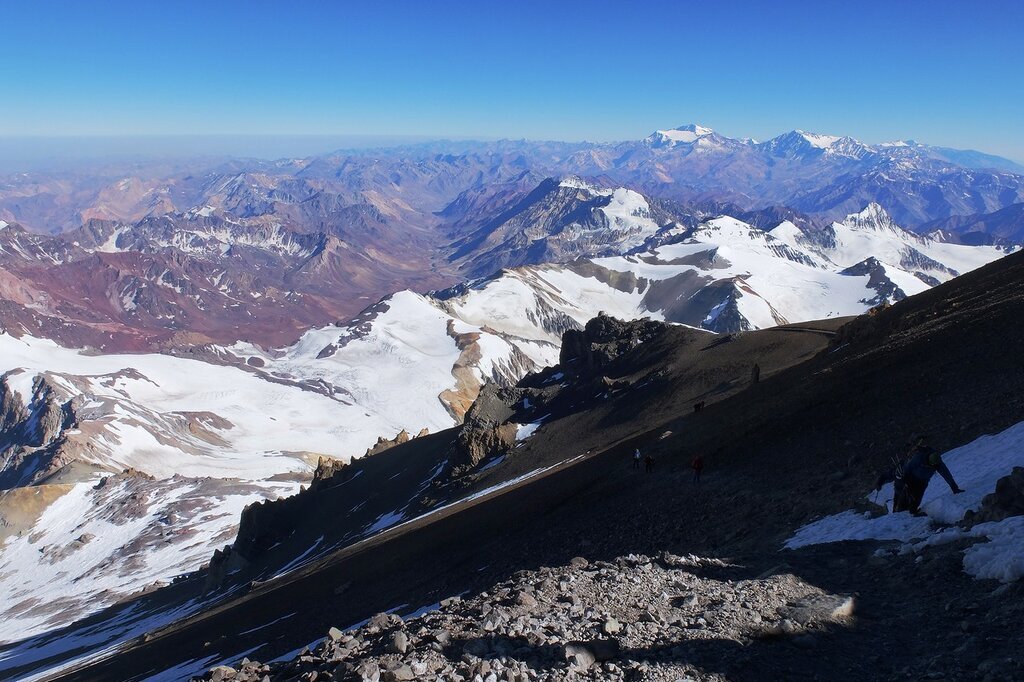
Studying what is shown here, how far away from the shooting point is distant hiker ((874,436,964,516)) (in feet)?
44.0

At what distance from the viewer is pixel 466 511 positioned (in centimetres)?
3984

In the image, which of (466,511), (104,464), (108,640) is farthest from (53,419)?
(466,511)

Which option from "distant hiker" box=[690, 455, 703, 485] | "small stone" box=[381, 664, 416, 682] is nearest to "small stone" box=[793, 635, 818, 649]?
"small stone" box=[381, 664, 416, 682]

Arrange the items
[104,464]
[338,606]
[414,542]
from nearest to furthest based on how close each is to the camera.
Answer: [338,606] → [414,542] → [104,464]

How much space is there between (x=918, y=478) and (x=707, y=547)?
5.64 m

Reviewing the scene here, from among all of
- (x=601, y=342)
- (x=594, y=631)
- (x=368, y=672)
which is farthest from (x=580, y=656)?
(x=601, y=342)

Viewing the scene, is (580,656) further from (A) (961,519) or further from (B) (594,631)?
(A) (961,519)

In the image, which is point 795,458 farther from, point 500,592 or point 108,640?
point 108,640

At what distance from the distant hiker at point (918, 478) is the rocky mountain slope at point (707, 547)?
135 cm

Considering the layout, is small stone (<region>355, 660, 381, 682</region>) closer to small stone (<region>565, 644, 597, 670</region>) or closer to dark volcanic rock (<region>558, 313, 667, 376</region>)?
small stone (<region>565, 644, 597, 670</region>)

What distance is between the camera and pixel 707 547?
56.6 feet

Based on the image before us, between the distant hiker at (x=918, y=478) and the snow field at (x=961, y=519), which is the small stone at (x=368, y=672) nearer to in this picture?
the snow field at (x=961, y=519)

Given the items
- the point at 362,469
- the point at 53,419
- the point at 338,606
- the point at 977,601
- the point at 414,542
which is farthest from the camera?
the point at 53,419

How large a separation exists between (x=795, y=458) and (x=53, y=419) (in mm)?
217567
